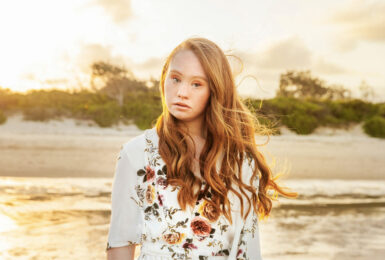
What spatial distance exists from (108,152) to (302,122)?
11289mm

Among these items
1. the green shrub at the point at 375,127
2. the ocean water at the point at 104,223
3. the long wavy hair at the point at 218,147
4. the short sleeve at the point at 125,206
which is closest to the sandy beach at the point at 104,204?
the ocean water at the point at 104,223

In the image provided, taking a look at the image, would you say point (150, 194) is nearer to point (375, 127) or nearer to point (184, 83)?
point (184, 83)

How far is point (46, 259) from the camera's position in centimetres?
389

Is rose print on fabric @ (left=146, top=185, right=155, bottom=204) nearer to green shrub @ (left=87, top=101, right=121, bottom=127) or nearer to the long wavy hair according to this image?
the long wavy hair

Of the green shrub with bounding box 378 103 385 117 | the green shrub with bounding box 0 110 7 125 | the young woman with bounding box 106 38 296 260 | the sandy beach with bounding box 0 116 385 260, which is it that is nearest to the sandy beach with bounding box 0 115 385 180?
the sandy beach with bounding box 0 116 385 260

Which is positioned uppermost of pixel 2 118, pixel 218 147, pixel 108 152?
pixel 218 147

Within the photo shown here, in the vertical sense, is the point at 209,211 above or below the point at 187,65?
below

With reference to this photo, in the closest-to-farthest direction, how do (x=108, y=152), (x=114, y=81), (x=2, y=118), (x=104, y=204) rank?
(x=104, y=204)
(x=108, y=152)
(x=2, y=118)
(x=114, y=81)

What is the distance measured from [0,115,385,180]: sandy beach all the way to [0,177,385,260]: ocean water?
1205mm

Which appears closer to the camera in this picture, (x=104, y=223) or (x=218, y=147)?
(x=218, y=147)

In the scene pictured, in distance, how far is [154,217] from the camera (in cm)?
160

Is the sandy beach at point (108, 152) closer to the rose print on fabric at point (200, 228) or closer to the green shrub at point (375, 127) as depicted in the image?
the green shrub at point (375, 127)

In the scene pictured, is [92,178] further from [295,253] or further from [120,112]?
[120,112]

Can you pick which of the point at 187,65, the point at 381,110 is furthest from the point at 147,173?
the point at 381,110
